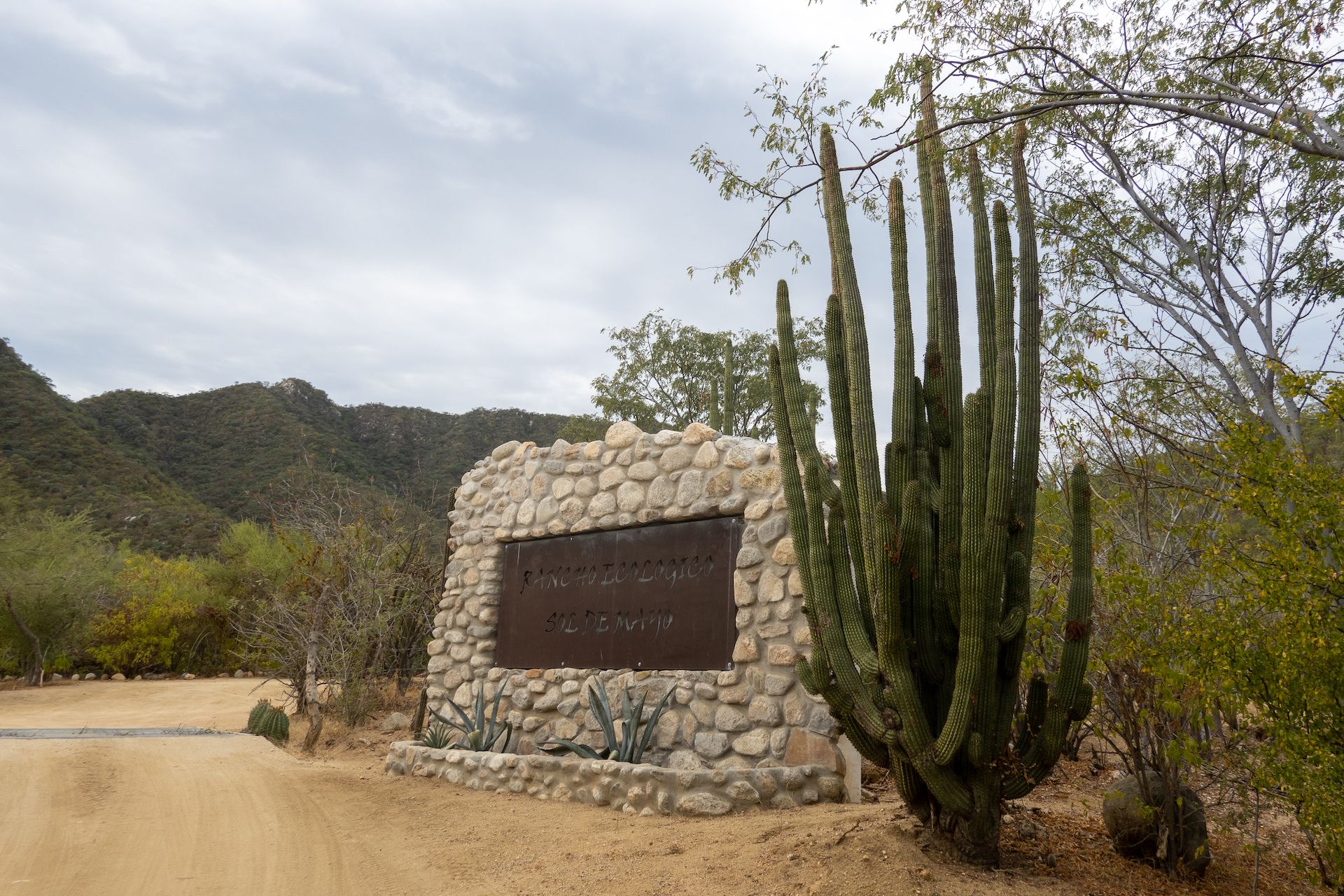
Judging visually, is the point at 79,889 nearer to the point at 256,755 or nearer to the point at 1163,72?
the point at 256,755

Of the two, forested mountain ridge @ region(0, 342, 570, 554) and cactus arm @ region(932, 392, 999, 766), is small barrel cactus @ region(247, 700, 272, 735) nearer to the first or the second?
cactus arm @ region(932, 392, 999, 766)

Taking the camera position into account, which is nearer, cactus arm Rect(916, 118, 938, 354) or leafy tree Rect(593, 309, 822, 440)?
cactus arm Rect(916, 118, 938, 354)

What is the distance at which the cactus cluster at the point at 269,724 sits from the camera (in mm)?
8883

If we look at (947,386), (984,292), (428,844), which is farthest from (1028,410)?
(428,844)

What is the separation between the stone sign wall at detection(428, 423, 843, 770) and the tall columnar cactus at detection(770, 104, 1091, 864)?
162 centimetres

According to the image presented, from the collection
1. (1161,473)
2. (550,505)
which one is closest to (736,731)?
(550,505)

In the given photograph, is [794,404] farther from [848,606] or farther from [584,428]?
[584,428]

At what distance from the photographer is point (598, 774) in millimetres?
5367

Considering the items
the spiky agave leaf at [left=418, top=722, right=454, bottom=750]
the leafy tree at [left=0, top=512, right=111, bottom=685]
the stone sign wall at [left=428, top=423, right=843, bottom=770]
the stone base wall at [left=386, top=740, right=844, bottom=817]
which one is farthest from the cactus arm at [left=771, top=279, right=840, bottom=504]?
the leafy tree at [left=0, top=512, right=111, bottom=685]

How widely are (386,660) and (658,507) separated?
236 inches

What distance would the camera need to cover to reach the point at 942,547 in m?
3.51

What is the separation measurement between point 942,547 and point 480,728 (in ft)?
14.8

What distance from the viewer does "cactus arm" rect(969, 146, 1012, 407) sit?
3584 millimetres

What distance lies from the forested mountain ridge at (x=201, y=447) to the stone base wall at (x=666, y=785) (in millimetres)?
14965
